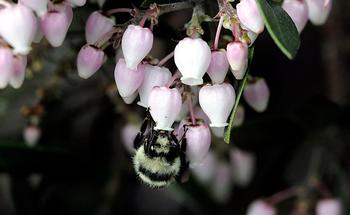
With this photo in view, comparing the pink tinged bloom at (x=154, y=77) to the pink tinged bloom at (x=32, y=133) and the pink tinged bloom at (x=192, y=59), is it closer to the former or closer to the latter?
the pink tinged bloom at (x=192, y=59)

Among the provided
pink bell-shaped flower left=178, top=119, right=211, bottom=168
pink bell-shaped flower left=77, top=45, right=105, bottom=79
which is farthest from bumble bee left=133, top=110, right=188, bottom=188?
pink bell-shaped flower left=77, top=45, right=105, bottom=79

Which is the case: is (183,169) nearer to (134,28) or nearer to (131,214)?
(134,28)

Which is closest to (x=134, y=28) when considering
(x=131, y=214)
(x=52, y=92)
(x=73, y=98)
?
(x=52, y=92)

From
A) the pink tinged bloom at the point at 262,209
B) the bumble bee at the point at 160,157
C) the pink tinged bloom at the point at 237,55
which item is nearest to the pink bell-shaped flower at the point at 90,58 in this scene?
the bumble bee at the point at 160,157

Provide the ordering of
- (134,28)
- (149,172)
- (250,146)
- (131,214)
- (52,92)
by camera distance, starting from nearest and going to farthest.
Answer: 1. (134,28)
2. (149,172)
3. (52,92)
4. (250,146)
5. (131,214)

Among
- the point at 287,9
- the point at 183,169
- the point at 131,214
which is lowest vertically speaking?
the point at 131,214

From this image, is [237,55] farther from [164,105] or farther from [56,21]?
[56,21]
